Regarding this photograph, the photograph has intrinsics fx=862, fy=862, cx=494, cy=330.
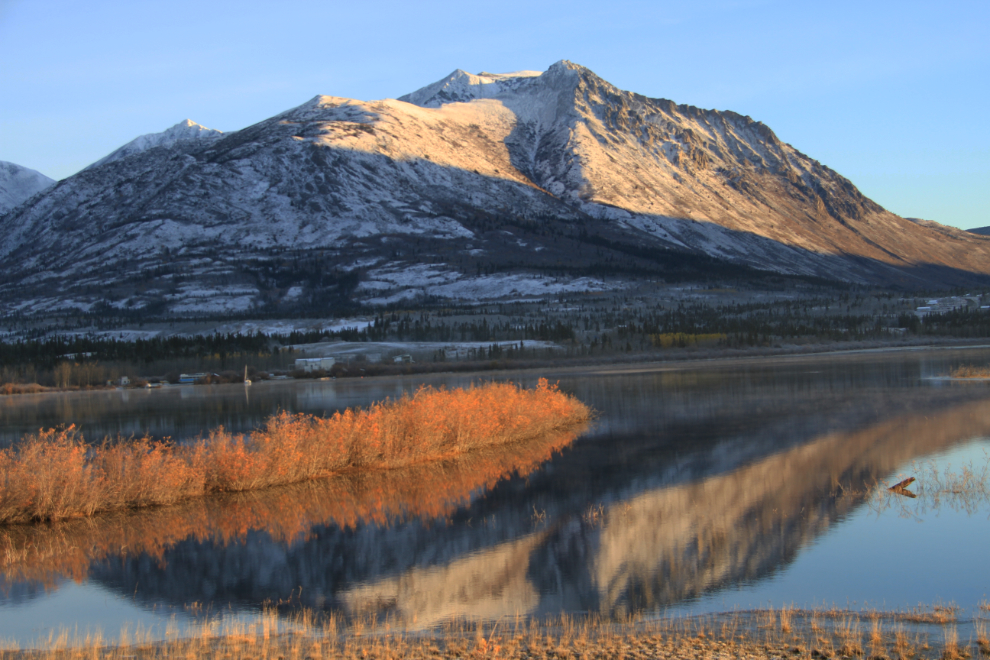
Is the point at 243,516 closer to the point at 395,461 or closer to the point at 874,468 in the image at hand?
the point at 395,461

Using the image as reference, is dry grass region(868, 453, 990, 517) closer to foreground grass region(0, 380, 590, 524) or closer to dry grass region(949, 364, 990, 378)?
foreground grass region(0, 380, 590, 524)

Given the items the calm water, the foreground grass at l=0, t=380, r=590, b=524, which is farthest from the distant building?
the calm water

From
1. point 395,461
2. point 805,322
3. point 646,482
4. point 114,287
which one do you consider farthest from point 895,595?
point 114,287

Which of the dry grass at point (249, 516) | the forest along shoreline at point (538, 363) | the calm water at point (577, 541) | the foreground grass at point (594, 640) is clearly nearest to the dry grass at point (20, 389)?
the forest along shoreline at point (538, 363)

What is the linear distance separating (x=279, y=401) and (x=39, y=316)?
11887 cm

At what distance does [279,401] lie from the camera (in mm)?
50594

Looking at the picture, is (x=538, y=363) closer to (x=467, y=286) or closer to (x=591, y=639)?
(x=591, y=639)

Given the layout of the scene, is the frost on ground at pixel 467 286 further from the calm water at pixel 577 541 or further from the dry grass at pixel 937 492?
the dry grass at pixel 937 492

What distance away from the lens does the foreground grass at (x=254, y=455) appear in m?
20.1

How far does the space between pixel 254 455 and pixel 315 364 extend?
56.8 metres

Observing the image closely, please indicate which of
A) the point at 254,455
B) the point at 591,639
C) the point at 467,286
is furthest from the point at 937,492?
the point at 467,286

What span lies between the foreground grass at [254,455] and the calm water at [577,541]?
85 centimetres

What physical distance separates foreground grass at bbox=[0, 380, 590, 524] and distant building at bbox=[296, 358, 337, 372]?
4522 cm

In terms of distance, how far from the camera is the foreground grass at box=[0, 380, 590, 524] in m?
20.1
